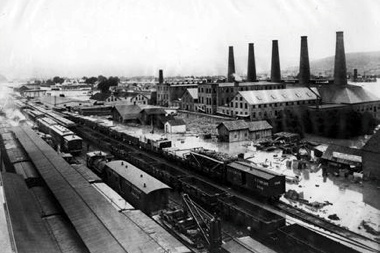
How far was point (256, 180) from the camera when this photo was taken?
19.8 m

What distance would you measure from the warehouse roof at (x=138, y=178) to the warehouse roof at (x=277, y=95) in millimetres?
27883

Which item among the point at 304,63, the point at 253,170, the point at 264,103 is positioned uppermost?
the point at 304,63

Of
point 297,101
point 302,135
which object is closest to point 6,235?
point 302,135

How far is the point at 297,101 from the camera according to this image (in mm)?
51094

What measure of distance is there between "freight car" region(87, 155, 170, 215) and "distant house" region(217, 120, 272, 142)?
17120 millimetres

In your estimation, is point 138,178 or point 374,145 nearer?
point 138,178

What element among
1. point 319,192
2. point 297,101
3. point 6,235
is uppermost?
point 297,101

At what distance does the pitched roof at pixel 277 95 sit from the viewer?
48125 mm

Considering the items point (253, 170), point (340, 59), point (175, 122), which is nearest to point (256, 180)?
point (253, 170)

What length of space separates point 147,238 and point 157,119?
38746 millimetres

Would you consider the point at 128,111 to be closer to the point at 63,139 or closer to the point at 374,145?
the point at 63,139

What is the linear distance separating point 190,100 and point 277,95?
59.3 feet

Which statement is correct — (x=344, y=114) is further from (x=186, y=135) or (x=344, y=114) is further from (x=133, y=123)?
(x=133, y=123)

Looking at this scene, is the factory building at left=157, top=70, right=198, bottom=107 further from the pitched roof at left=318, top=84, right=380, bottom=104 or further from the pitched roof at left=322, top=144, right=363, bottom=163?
the pitched roof at left=322, top=144, right=363, bottom=163
